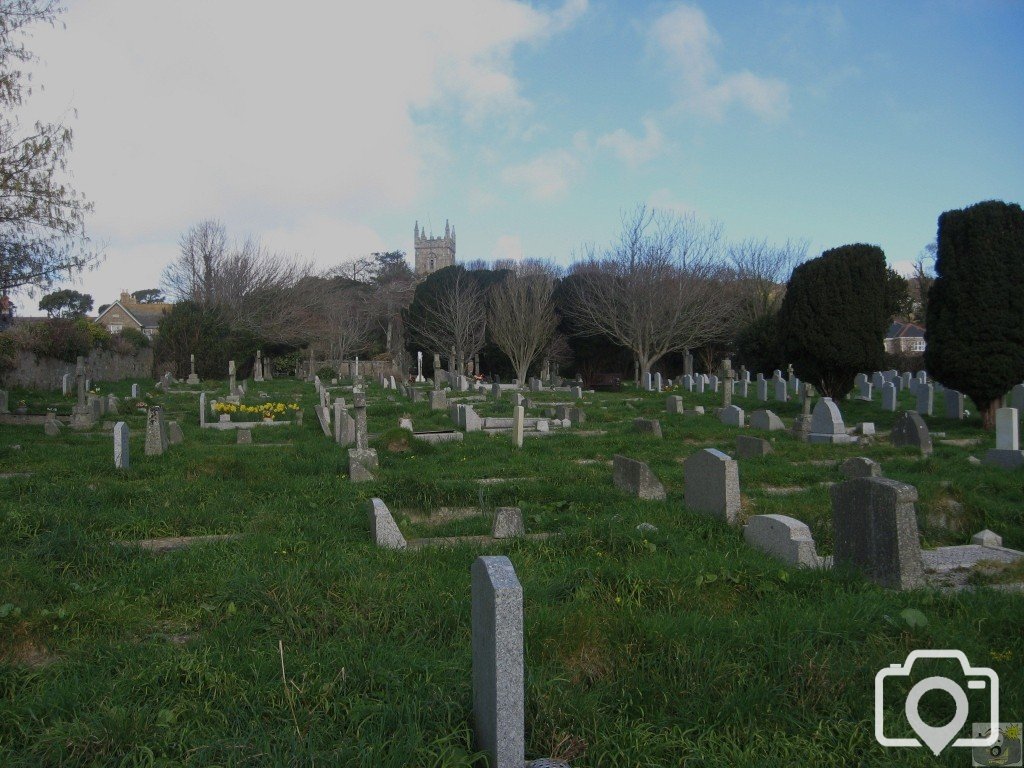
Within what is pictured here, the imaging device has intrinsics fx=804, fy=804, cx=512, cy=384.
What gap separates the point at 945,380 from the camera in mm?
18719

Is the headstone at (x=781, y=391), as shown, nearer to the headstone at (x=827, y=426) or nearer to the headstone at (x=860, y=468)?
the headstone at (x=827, y=426)

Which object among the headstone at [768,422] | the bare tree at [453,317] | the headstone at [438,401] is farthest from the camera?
the bare tree at [453,317]

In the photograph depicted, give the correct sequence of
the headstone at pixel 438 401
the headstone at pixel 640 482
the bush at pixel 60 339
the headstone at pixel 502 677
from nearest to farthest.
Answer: the headstone at pixel 502 677, the headstone at pixel 640 482, the headstone at pixel 438 401, the bush at pixel 60 339

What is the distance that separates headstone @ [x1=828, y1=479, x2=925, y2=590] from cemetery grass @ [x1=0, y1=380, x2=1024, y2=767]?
39 cm

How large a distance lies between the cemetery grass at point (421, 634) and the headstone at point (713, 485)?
0.24 metres

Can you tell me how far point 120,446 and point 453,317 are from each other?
122ft

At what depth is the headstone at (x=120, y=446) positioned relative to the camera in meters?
11.0

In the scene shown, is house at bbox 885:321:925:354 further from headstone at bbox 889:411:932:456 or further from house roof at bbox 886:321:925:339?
headstone at bbox 889:411:932:456

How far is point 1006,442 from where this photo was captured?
11930 mm

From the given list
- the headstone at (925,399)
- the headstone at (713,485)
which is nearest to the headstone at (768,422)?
the headstone at (925,399)

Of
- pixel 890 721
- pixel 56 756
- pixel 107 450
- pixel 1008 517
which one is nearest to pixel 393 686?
pixel 56 756

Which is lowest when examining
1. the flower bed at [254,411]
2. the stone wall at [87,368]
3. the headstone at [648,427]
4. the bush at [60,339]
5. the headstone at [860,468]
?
the headstone at [860,468]

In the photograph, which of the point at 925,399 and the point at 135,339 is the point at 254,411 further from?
the point at 135,339

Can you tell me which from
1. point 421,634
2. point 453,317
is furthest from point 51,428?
point 453,317
